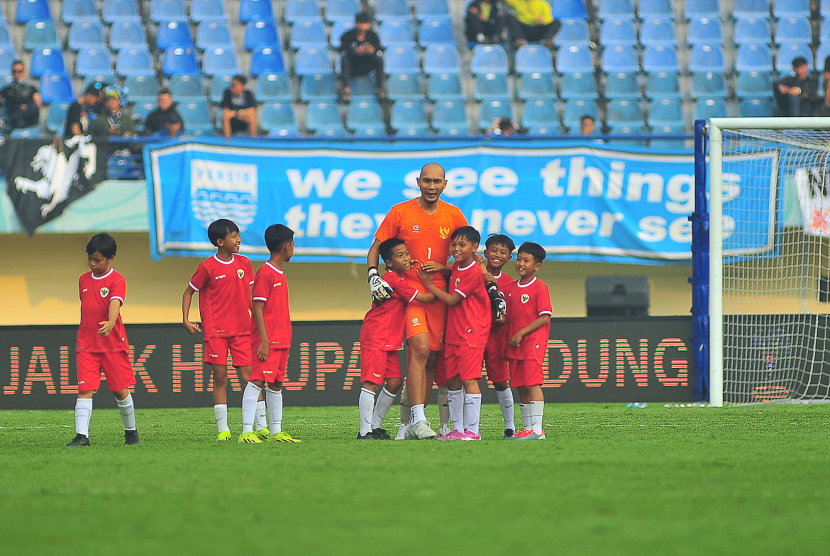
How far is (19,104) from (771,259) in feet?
33.8

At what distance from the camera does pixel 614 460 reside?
5691mm

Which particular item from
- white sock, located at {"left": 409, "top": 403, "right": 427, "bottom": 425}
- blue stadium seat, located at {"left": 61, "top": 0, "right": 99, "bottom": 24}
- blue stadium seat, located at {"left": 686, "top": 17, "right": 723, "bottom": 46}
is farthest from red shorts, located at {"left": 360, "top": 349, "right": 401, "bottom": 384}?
blue stadium seat, located at {"left": 61, "top": 0, "right": 99, "bottom": 24}

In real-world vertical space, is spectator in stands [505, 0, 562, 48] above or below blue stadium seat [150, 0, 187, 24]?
below

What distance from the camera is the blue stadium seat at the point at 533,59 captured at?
16.4m

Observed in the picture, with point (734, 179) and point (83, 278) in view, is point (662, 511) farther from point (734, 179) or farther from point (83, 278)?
point (734, 179)

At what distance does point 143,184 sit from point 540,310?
7832 millimetres

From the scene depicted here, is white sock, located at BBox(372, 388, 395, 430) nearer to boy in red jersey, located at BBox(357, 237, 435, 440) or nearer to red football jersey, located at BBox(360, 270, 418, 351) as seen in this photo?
boy in red jersey, located at BBox(357, 237, 435, 440)

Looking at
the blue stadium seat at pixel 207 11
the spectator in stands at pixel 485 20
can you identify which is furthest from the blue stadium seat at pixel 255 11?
the spectator in stands at pixel 485 20

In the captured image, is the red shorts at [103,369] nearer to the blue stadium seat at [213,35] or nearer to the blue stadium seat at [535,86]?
the blue stadium seat at [535,86]

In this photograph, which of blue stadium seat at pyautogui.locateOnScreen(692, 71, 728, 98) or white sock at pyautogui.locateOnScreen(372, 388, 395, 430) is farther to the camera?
blue stadium seat at pyautogui.locateOnScreen(692, 71, 728, 98)

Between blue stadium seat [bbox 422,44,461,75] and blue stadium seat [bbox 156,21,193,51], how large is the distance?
3.15 meters

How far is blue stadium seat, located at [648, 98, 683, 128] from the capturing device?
616 inches

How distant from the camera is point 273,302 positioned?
7383mm

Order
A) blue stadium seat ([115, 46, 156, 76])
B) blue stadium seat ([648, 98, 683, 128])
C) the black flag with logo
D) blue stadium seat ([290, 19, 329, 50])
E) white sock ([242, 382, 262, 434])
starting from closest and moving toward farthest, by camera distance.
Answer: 1. white sock ([242, 382, 262, 434])
2. the black flag with logo
3. blue stadium seat ([648, 98, 683, 128])
4. blue stadium seat ([115, 46, 156, 76])
5. blue stadium seat ([290, 19, 329, 50])
